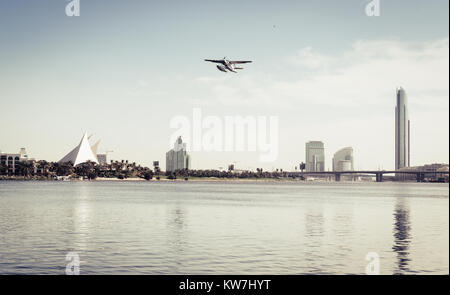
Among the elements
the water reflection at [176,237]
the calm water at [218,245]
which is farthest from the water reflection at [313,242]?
the water reflection at [176,237]

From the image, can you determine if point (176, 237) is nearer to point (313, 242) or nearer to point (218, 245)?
point (218, 245)

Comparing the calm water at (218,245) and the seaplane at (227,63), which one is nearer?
the calm water at (218,245)

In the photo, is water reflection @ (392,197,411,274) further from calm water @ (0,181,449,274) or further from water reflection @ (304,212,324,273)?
water reflection @ (304,212,324,273)

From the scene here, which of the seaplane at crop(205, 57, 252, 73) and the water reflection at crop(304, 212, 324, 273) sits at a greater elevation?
the seaplane at crop(205, 57, 252, 73)

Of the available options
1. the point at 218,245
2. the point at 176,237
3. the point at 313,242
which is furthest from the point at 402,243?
the point at 176,237

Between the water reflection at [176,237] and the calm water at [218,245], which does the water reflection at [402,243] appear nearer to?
the calm water at [218,245]

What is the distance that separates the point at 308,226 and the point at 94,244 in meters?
21.2

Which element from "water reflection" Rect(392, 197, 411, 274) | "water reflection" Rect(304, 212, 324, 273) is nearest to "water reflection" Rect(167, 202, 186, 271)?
"water reflection" Rect(304, 212, 324, 273)

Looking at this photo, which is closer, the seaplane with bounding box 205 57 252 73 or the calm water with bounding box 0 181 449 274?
the calm water with bounding box 0 181 449 274

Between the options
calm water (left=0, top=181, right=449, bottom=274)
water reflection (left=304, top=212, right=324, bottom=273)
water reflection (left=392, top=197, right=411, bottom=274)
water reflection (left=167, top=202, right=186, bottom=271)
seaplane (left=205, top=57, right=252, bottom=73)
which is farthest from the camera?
seaplane (left=205, top=57, right=252, bottom=73)

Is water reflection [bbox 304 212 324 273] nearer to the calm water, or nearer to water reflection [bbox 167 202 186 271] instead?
Result: the calm water

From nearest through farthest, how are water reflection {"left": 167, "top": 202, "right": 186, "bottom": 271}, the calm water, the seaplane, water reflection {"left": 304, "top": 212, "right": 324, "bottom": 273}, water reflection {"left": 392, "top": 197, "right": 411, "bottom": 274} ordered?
1. the calm water
2. water reflection {"left": 392, "top": 197, "right": 411, "bottom": 274}
3. water reflection {"left": 304, "top": 212, "right": 324, "bottom": 273}
4. water reflection {"left": 167, "top": 202, "right": 186, "bottom": 271}
5. the seaplane
